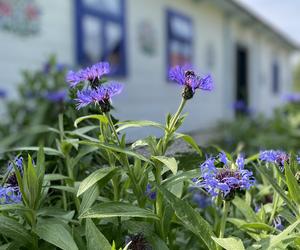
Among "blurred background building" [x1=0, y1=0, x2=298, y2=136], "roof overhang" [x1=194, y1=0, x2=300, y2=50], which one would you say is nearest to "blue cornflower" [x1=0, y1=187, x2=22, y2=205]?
"blurred background building" [x1=0, y1=0, x2=298, y2=136]

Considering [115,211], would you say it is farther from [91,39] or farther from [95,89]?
[91,39]

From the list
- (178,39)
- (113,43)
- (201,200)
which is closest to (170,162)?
(201,200)

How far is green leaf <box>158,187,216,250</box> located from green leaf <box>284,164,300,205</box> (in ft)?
0.55

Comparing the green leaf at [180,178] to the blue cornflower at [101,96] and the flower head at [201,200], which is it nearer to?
the blue cornflower at [101,96]

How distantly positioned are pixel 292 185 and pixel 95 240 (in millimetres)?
373

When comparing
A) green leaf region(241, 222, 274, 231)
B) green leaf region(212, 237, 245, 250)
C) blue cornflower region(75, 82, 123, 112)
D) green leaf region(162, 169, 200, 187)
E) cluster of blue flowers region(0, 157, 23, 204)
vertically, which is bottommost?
green leaf region(241, 222, 274, 231)

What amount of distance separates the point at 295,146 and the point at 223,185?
4655 millimetres

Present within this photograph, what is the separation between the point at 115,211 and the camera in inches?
38.0

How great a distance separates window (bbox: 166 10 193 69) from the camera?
959cm

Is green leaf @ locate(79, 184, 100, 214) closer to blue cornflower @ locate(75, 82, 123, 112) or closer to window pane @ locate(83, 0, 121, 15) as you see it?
blue cornflower @ locate(75, 82, 123, 112)

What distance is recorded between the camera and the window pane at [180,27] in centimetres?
974

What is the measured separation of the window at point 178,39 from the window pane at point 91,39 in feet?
8.86

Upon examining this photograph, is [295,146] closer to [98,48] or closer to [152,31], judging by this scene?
[98,48]

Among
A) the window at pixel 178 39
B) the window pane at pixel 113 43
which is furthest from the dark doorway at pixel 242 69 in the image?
the window pane at pixel 113 43
